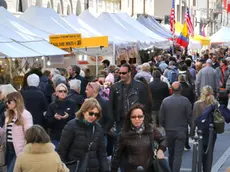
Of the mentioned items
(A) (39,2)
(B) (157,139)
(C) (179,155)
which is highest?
(A) (39,2)

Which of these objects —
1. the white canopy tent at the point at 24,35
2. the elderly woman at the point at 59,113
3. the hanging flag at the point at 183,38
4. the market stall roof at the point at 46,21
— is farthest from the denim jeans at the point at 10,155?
the hanging flag at the point at 183,38

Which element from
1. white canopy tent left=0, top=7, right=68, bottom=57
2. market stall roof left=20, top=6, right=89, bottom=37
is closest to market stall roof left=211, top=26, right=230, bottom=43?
market stall roof left=20, top=6, right=89, bottom=37

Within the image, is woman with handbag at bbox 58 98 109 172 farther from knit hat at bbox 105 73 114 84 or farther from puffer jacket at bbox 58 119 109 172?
knit hat at bbox 105 73 114 84

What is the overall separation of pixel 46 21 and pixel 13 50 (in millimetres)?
6094

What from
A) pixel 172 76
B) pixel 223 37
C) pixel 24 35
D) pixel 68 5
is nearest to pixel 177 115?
pixel 24 35

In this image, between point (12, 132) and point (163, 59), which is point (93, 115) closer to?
point (12, 132)

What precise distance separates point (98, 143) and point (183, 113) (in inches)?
149

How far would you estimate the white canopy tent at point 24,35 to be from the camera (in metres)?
16.4

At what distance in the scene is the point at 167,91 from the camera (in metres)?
16.0

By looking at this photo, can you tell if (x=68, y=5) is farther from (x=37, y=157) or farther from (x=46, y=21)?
(x=37, y=157)

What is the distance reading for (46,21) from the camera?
21125 millimetres

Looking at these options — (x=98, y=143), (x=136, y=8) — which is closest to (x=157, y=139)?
(x=98, y=143)

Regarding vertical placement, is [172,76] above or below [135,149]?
above

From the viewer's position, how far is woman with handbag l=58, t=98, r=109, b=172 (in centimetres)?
805
